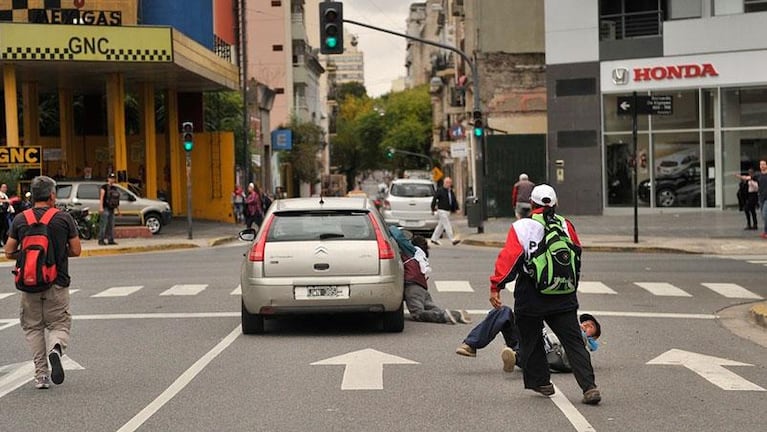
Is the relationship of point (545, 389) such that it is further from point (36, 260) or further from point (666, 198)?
point (666, 198)

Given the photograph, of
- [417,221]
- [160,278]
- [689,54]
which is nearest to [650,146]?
[689,54]

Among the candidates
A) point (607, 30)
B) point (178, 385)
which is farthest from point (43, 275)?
point (607, 30)

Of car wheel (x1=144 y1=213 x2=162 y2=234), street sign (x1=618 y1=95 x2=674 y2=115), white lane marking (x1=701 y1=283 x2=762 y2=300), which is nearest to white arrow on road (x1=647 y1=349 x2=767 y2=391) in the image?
white lane marking (x1=701 y1=283 x2=762 y2=300)

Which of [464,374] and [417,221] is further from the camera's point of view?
[417,221]

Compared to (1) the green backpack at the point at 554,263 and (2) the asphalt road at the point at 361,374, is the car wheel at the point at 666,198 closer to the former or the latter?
(2) the asphalt road at the point at 361,374

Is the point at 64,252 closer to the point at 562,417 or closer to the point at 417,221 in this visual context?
the point at 562,417

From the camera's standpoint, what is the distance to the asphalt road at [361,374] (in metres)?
8.05

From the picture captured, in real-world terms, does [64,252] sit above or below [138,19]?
below

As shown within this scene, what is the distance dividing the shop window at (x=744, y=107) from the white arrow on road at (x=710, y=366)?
27107 millimetres

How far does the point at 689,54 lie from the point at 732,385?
29.4 meters

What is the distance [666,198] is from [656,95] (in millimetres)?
3667

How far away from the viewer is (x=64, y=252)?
31.5 ft

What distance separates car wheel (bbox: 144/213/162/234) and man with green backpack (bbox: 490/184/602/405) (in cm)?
2745

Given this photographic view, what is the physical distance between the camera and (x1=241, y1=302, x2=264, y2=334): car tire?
40.7ft
